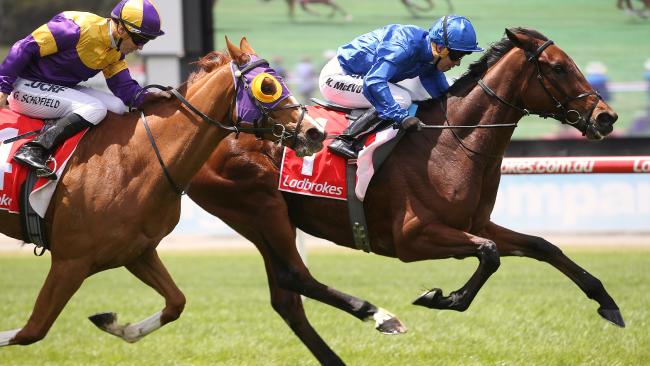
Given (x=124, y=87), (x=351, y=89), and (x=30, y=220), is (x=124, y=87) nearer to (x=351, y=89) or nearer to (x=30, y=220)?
(x=30, y=220)

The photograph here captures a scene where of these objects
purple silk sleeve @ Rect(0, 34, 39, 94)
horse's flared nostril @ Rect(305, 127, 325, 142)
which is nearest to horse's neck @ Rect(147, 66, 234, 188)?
horse's flared nostril @ Rect(305, 127, 325, 142)

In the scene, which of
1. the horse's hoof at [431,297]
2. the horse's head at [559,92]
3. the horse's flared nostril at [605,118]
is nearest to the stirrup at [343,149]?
the horse's hoof at [431,297]

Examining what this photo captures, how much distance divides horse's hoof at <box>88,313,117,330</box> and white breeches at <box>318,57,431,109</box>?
190cm

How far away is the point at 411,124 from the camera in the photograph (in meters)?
5.86

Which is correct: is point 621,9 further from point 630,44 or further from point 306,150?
point 306,150

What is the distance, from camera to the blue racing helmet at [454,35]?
6000 mm

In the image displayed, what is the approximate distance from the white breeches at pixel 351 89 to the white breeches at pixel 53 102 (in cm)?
145

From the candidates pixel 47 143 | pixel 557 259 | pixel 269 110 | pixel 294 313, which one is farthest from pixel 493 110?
pixel 47 143

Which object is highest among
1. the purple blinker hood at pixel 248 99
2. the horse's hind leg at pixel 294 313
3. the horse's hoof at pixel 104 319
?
the purple blinker hood at pixel 248 99

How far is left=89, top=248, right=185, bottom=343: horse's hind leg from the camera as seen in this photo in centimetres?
587

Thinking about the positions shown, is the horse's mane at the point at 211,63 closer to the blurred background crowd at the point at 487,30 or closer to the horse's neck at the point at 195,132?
the horse's neck at the point at 195,132

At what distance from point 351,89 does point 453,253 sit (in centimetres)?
128

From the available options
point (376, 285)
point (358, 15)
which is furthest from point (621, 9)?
point (376, 285)

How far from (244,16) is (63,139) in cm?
1150
